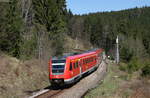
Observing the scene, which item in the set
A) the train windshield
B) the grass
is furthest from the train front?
the grass

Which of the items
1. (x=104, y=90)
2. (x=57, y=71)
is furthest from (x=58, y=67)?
(x=104, y=90)

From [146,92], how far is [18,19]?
51.3ft

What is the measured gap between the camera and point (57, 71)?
20922 mm

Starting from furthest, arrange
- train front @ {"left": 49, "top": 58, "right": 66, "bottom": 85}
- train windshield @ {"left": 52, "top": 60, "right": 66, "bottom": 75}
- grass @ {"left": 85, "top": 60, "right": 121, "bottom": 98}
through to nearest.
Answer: train windshield @ {"left": 52, "top": 60, "right": 66, "bottom": 75}, train front @ {"left": 49, "top": 58, "right": 66, "bottom": 85}, grass @ {"left": 85, "top": 60, "right": 121, "bottom": 98}

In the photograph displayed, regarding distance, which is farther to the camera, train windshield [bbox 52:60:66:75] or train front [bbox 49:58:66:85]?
train windshield [bbox 52:60:66:75]

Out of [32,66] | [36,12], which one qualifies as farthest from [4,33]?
[36,12]

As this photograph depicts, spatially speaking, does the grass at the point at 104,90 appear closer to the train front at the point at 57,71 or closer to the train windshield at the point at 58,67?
the train front at the point at 57,71

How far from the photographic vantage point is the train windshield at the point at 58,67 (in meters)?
20.8

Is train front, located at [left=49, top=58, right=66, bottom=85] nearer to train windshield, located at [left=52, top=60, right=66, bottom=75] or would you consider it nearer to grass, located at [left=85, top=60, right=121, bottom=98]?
train windshield, located at [left=52, top=60, right=66, bottom=75]

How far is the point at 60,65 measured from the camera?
20969 mm

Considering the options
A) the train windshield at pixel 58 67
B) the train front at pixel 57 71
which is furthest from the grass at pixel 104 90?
the train windshield at pixel 58 67

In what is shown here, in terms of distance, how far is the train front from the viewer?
20688 millimetres

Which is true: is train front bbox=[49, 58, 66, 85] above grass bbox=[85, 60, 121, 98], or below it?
above

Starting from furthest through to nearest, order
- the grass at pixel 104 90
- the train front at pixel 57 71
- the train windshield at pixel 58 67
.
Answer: the train windshield at pixel 58 67 → the train front at pixel 57 71 → the grass at pixel 104 90
